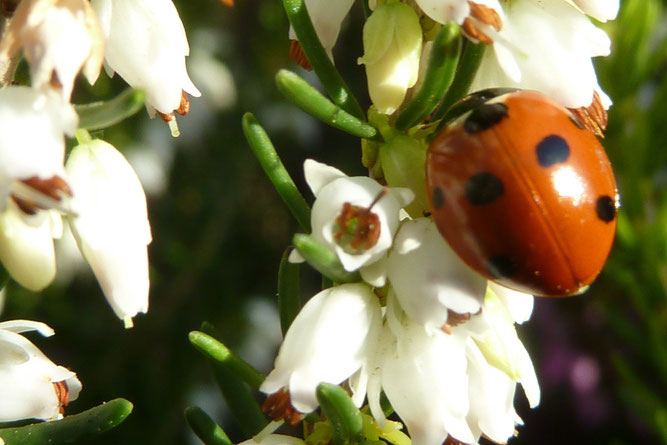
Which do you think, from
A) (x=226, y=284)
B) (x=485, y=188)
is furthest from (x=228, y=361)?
(x=226, y=284)

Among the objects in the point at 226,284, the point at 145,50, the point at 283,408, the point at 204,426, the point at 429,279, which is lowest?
the point at 226,284

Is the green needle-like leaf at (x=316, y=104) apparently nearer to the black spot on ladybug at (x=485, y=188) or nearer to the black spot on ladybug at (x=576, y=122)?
the black spot on ladybug at (x=485, y=188)

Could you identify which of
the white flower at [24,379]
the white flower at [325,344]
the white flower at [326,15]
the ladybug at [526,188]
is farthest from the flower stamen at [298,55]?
the white flower at [24,379]

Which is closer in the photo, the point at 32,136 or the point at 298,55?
the point at 32,136

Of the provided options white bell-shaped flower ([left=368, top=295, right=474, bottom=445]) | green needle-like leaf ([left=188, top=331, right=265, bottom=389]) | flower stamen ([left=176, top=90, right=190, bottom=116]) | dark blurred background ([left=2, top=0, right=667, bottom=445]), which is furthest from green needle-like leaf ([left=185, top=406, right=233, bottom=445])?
dark blurred background ([left=2, top=0, right=667, bottom=445])

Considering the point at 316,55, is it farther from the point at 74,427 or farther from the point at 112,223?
the point at 74,427

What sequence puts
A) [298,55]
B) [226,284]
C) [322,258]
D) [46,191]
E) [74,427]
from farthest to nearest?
[226,284] → [298,55] → [74,427] → [322,258] → [46,191]

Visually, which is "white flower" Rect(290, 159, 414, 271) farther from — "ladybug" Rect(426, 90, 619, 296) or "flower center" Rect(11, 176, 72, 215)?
"flower center" Rect(11, 176, 72, 215)

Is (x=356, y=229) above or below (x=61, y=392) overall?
above

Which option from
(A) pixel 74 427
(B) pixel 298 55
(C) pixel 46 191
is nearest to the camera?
(C) pixel 46 191
